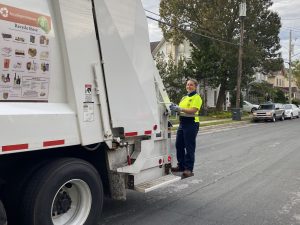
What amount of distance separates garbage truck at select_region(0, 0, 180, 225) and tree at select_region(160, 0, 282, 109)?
28.9m

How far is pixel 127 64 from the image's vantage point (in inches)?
198

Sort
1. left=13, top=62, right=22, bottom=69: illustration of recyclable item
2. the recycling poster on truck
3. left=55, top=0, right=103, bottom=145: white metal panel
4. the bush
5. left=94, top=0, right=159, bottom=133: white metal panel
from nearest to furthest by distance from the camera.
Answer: the recycling poster on truck
left=13, top=62, right=22, bottom=69: illustration of recyclable item
left=55, top=0, right=103, bottom=145: white metal panel
left=94, top=0, right=159, bottom=133: white metal panel
the bush

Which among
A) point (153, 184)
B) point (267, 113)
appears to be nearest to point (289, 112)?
point (267, 113)

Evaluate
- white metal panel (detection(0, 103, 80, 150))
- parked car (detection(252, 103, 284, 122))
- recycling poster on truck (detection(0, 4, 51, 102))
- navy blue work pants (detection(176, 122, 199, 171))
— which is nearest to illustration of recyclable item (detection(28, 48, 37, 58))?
recycling poster on truck (detection(0, 4, 51, 102))

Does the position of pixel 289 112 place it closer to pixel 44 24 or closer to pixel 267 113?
pixel 267 113

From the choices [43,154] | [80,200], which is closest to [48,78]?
[43,154]

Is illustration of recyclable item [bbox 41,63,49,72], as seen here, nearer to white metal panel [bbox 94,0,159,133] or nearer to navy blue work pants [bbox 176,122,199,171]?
white metal panel [bbox 94,0,159,133]

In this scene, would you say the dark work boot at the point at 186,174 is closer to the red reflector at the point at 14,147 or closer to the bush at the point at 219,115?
the red reflector at the point at 14,147

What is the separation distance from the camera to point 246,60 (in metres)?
35.7

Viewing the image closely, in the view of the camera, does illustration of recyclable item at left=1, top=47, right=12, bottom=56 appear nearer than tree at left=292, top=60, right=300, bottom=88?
Yes

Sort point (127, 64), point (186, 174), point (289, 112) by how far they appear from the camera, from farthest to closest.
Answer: point (289, 112), point (186, 174), point (127, 64)

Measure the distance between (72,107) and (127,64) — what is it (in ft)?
3.41

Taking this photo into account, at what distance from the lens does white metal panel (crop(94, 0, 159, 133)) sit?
4770 millimetres

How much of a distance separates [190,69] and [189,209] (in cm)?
2830
